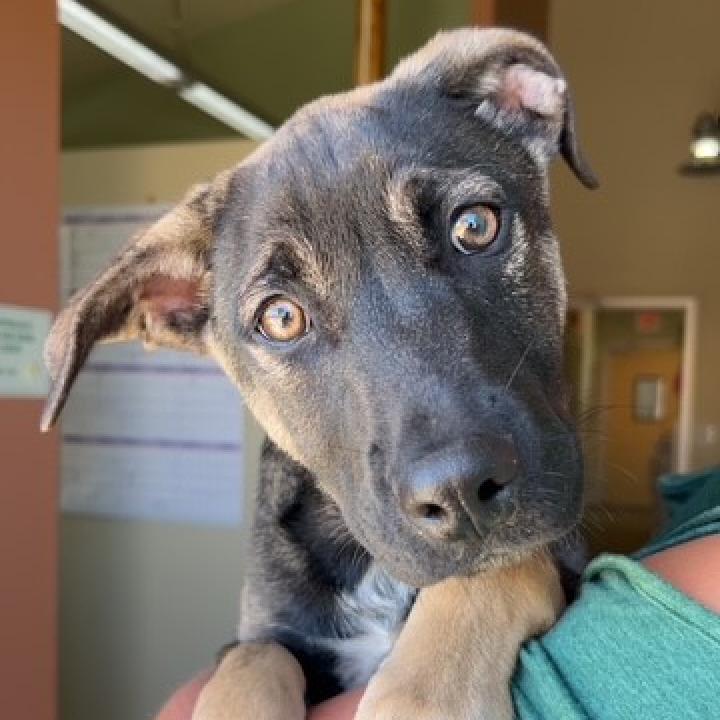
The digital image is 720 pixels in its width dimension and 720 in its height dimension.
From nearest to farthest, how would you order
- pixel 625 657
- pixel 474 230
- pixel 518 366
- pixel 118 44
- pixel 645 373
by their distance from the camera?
pixel 625 657 → pixel 518 366 → pixel 474 230 → pixel 118 44 → pixel 645 373

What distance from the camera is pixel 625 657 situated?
38.8 inches

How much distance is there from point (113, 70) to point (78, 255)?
2.67ft

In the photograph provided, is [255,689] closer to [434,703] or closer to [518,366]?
[434,703]

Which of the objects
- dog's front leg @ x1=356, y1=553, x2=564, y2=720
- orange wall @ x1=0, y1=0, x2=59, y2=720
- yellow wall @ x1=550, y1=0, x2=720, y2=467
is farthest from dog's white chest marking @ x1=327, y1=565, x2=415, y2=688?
yellow wall @ x1=550, y1=0, x2=720, y2=467

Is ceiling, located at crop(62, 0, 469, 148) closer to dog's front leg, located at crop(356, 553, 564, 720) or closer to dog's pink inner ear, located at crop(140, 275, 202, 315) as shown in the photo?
dog's pink inner ear, located at crop(140, 275, 202, 315)

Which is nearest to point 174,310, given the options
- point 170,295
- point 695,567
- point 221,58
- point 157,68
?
point 170,295

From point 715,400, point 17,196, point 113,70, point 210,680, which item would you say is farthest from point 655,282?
point 210,680

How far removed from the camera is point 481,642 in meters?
1.21

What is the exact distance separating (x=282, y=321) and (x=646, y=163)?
8.93 metres

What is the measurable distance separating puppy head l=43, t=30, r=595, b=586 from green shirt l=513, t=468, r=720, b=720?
0.47ft

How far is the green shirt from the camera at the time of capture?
3.06 feet

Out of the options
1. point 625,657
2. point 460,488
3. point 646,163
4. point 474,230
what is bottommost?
point 625,657

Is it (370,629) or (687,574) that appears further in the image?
(370,629)

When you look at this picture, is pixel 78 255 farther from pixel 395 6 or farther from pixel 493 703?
pixel 493 703
